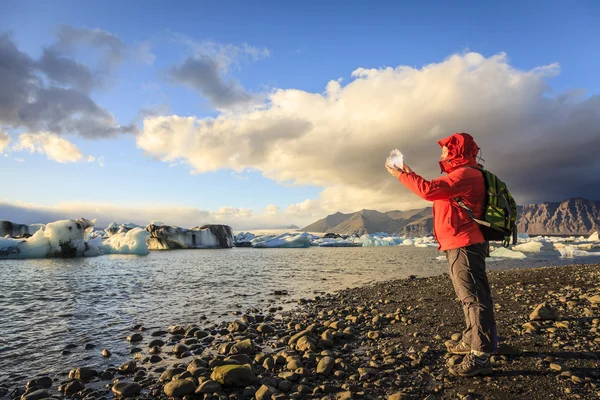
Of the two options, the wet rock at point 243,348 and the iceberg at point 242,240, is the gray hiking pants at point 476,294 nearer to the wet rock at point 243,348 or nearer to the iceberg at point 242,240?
the wet rock at point 243,348

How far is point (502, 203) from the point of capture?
387cm

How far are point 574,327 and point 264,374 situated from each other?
515cm

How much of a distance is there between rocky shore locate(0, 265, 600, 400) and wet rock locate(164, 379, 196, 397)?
0.01m

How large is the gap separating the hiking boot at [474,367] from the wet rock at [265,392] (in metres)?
2.13

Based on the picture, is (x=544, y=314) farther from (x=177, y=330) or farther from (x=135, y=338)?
(x=135, y=338)

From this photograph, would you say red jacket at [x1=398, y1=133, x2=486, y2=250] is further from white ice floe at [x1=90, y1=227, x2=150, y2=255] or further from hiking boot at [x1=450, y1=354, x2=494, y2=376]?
white ice floe at [x1=90, y1=227, x2=150, y2=255]

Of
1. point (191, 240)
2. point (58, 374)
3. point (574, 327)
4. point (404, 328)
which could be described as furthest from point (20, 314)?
point (191, 240)

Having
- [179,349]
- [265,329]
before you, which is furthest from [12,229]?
[265,329]

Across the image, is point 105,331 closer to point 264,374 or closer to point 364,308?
point 264,374

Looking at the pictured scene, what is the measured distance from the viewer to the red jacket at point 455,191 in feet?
12.4

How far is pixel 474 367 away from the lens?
379 cm

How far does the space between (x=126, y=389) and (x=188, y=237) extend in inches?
2476

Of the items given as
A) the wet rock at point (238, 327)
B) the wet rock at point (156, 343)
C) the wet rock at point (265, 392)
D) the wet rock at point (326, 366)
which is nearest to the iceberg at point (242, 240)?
the wet rock at point (238, 327)

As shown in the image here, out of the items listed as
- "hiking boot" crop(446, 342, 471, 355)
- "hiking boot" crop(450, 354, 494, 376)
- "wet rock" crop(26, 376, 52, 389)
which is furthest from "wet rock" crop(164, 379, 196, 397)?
"hiking boot" crop(446, 342, 471, 355)
